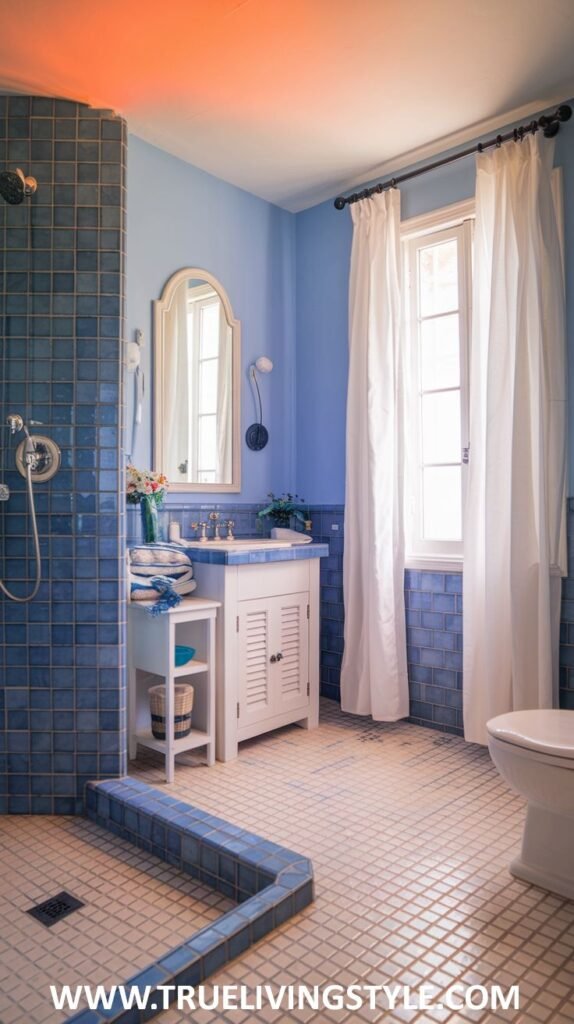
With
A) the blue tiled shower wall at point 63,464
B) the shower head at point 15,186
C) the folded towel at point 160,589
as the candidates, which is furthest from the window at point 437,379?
the shower head at point 15,186

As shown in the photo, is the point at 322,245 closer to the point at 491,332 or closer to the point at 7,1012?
the point at 491,332

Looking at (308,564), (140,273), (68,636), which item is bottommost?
(68,636)

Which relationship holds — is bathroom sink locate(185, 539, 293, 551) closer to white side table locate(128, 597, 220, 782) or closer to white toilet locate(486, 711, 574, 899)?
white side table locate(128, 597, 220, 782)

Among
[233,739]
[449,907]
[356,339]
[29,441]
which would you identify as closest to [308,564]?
[233,739]

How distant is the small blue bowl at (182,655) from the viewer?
2.75 m

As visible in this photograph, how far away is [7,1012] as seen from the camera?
4.74 feet

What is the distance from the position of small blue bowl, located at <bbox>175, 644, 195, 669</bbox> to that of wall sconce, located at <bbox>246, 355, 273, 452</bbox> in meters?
1.31

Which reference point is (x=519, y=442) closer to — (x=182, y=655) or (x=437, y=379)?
(x=437, y=379)

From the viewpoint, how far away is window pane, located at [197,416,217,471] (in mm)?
3366

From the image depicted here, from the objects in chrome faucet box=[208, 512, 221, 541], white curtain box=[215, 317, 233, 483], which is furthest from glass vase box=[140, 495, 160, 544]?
white curtain box=[215, 317, 233, 483]

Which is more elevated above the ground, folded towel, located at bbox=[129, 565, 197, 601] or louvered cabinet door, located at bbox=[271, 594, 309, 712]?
folded towel, located at bbox=[129, 565, 197, 601]

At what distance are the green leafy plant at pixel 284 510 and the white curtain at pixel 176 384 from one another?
59 centimetres

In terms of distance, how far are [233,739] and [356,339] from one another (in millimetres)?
2037

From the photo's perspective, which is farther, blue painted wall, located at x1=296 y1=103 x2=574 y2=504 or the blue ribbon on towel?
blue painted wall, located at x1=296 y1=103 x2=574 y2=504
